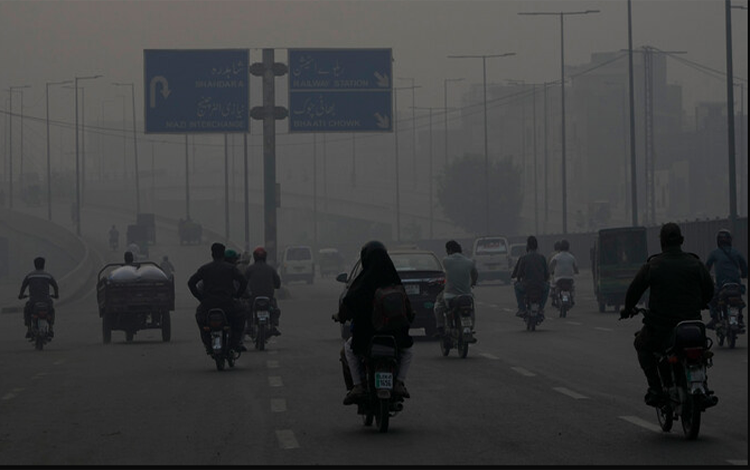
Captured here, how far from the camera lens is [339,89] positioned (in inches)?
2037

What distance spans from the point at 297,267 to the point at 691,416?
62.2m

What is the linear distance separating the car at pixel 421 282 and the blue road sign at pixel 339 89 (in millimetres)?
24123

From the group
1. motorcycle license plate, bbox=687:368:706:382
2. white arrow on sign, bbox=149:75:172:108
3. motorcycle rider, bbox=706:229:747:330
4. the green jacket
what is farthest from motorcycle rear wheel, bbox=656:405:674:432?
white arrow on sign, bbox=149:75:172:108

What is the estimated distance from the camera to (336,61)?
5184 cm

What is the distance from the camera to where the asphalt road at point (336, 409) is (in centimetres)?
1174

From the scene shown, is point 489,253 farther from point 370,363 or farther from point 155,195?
point 155,195

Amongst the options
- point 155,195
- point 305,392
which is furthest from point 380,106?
point 155,195

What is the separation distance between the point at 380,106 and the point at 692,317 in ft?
130

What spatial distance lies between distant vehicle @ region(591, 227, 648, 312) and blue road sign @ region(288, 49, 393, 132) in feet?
53.1

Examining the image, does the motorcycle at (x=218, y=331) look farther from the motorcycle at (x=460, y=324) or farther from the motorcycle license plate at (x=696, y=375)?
Answer: the motorcycle license plate at (x=696, y=375)

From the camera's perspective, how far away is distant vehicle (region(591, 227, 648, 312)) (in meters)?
36.5

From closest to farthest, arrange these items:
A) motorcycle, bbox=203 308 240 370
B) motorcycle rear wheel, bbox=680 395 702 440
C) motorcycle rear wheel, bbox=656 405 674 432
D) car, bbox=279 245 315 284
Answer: motorcycle rear wheel, bbox=680 395 702 440
motorcycle rear wheel, bbox=656 405 674 432
motorcycle, bbox=203 308 240 370
car, bbox=279 245 315 284

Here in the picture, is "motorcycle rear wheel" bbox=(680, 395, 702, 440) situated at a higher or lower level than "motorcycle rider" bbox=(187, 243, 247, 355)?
lower

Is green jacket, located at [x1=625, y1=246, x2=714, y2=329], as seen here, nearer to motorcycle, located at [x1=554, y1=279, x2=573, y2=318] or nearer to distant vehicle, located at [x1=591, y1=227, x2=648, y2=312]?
motorcycle, located at [x1=554, y1=279, x2=573, y2=318]
